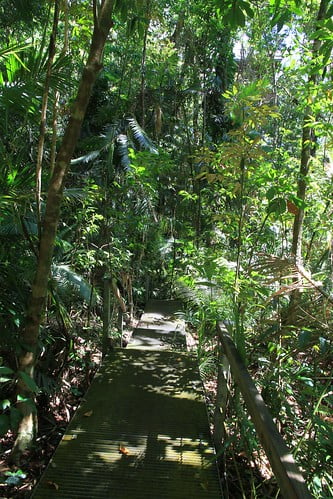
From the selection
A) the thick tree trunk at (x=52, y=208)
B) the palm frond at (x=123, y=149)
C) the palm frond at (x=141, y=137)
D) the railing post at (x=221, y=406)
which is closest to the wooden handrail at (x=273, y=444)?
the railing post at (x=221, y=406)

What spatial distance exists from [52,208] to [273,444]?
6.35 ft

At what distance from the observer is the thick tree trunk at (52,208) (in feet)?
8.42

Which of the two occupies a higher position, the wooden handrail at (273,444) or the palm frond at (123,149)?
the palm frond at (123,149)

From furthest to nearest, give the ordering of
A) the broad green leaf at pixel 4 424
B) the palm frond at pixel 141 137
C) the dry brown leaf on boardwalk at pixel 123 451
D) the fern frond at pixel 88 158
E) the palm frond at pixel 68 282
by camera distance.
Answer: the palm frond at pixel 141 137
the fern frond at pixel 88 158
the palm frond at pixel 68 282
the dry brown leaf on boardwalk at pixel 123 451
the broad green leaf at pixel 4 424

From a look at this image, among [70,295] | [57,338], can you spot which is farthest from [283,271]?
[70,295]

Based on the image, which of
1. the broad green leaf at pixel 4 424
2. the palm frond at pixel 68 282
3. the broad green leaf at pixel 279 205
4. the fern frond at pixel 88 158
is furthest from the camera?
the fern frond at pixel 88 158

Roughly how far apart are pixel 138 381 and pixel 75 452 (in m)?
1.10

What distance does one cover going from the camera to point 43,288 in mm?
2693

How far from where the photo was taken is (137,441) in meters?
2.66

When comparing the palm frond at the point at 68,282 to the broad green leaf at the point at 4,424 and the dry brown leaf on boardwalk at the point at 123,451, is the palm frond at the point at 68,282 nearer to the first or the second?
the dry brown leaf on boardwalk at the point at 123,451

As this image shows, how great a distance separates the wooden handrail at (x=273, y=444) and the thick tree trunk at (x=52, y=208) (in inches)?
54.6

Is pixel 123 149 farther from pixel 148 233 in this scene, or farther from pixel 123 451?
pixel 123 451

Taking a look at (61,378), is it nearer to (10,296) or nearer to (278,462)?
(10,296)

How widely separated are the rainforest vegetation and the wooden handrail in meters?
0.34
